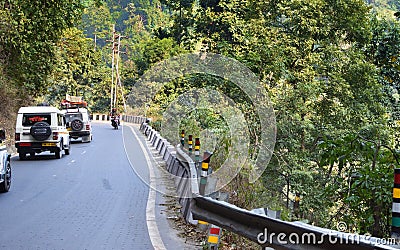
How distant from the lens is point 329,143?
29.5 feet

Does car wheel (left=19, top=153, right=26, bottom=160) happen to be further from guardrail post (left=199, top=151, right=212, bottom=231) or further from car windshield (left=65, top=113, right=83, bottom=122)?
guardrail post (left=199, top=151, right=212, bottom=231)

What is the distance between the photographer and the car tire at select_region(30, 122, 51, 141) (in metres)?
23.2

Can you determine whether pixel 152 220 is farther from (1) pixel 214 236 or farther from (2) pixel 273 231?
(2) pixel 273 231

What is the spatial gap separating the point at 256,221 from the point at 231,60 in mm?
24574

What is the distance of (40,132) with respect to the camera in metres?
23.2

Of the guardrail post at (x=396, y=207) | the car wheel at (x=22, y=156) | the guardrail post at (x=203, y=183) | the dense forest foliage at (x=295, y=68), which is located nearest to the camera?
the guardrail post at (x=396, y=207)

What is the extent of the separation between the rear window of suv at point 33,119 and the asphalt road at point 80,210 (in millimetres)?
2670

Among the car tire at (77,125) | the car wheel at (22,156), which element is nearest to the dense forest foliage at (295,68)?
the car tire at (77,125)

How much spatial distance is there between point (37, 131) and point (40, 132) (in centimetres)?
12

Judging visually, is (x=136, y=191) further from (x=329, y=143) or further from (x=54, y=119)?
(x=54, y=119)

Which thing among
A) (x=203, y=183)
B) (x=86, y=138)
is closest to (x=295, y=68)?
(x=86, y=138)

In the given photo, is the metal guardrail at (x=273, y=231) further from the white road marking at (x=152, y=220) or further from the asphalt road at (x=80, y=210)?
the asphalt road at (x=80, y=210)

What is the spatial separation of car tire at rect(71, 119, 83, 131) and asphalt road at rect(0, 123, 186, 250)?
46.3 ft

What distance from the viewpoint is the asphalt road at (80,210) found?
9089 millimetres
